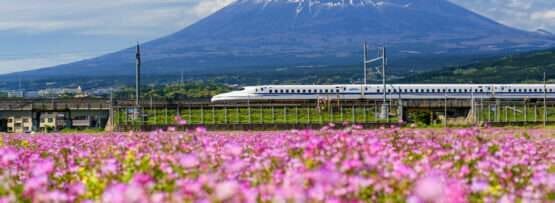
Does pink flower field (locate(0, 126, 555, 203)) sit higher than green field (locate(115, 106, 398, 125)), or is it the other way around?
pink flower field (locate(0, 126, 555, 203))

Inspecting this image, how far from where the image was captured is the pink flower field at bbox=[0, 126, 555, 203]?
591 centimetres

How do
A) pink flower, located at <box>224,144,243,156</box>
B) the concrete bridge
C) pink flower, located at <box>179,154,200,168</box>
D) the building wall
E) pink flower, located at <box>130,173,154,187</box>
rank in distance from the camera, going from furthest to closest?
the building wall
the concrete bridge
pink flower, located at <box>224,144,243,156</box>
pink flower, located at <box>179,154,200,168</box>
pink flower, located at <box>130,173,154,187</box>

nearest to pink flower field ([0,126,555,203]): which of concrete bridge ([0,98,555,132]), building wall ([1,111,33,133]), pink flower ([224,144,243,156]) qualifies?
pink flower ([224,144,243,156])

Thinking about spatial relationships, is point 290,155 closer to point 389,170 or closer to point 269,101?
point 389,170

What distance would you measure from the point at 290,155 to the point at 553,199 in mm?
2439

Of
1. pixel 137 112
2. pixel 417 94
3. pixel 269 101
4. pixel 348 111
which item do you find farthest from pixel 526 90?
pixel 137 112

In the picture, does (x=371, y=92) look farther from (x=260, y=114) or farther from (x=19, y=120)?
(x=260, y=114)

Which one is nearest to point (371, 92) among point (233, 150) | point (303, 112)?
point (303, 112)

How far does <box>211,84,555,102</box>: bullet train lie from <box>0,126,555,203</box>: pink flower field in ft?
220

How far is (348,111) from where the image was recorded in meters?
57.4

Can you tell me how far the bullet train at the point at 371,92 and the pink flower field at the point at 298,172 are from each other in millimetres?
67173

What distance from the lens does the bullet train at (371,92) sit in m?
81.3

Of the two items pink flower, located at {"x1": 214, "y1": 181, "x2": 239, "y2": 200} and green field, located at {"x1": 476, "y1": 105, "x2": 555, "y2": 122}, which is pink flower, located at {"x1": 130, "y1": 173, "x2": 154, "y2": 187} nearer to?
pink flower, located at {"x1": 214, "y1": 181, "x2": 239, "y2": 200}

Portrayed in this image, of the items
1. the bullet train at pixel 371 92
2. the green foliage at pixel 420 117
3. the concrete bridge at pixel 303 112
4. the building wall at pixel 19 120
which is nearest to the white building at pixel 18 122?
the building wall at pixel 19 120
